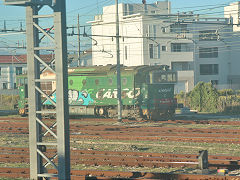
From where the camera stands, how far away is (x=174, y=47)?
76812 millimetres

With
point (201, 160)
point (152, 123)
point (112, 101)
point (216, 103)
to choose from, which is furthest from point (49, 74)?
point (201, 160)

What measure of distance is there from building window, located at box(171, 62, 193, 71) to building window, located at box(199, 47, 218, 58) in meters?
3.19

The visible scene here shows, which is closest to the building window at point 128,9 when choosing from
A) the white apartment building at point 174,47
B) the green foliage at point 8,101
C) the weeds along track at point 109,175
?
the white apartment building at point 174,47

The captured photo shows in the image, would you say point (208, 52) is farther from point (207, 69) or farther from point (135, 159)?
point (135, 159)

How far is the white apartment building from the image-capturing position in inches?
2886

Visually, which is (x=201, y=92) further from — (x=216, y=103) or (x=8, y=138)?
(x=8, y=138)

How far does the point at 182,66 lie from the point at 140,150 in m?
58.6

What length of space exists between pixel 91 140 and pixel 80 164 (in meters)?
7.39

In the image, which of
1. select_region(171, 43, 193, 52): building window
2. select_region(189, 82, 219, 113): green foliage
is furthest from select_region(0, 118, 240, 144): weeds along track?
select_region(171, 43, 193, 52): building window

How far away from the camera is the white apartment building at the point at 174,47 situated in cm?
7331

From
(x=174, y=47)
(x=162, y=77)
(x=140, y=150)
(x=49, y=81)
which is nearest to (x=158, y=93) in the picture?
(x=162, y=77)

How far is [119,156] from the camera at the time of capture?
1862 cm

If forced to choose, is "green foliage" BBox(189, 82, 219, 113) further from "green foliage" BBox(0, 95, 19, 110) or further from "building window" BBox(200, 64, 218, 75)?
"building window" BBox(200, 64, 218, 75)

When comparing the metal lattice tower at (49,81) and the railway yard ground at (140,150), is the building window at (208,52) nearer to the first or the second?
the railway yard ground at (140,150)
